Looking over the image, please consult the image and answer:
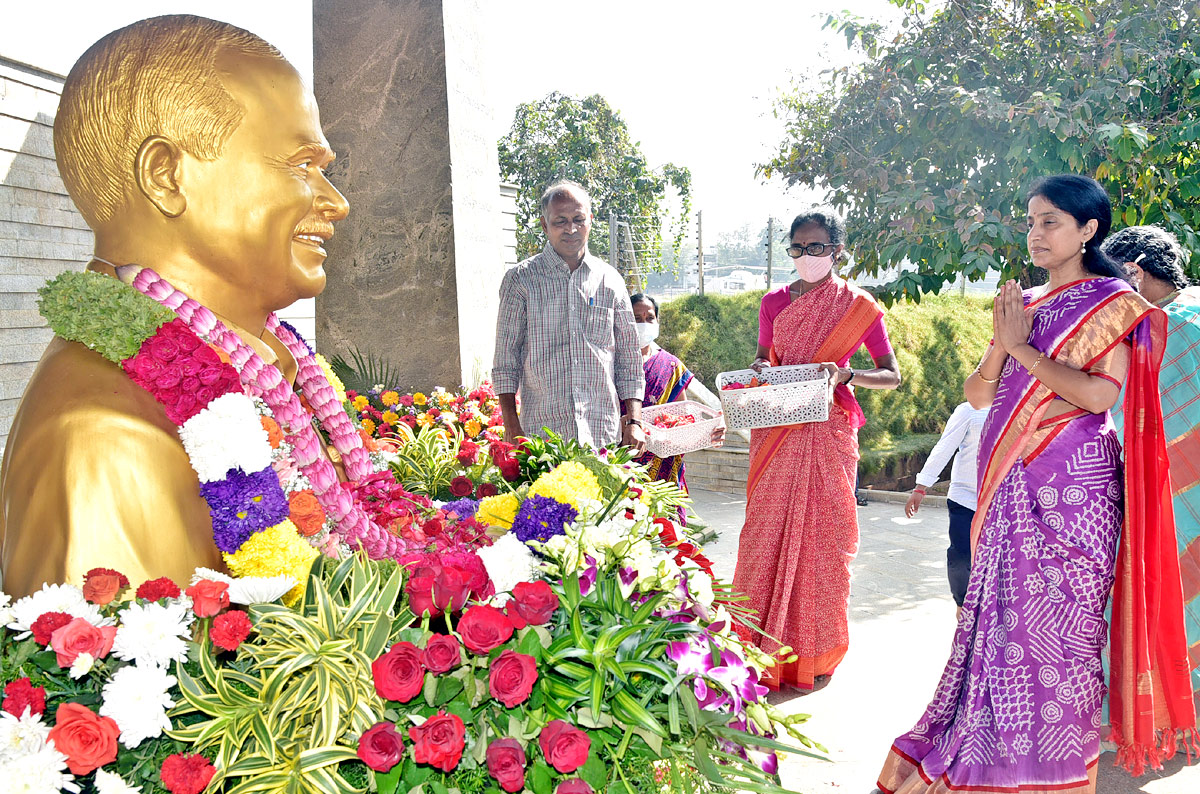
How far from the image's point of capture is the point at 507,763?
1.31 meters

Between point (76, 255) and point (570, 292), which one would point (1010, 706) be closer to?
point (570, 292)

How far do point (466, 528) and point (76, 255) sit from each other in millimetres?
4532

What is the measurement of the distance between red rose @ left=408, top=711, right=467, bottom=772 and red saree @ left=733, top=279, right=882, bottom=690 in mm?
3153

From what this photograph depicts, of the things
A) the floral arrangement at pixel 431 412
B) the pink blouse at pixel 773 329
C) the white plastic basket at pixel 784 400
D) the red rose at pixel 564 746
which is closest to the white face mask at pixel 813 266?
the pink blouse at pixel 773 329

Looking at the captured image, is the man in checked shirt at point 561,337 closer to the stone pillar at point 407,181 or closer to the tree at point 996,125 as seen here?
Result: the stone pillar at point 407,181

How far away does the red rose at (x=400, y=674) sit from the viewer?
4.42 ft

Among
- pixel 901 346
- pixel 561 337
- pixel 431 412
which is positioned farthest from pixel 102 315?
pixel 901 346

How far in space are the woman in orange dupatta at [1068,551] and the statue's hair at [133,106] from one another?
8.67 feet

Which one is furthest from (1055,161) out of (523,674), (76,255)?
(76,255)

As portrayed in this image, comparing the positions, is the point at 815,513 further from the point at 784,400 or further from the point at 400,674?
the point at 400,674

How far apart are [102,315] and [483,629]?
861 millimetres

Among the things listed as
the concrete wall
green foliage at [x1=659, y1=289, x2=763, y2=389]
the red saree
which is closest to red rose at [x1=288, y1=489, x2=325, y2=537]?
the red saree

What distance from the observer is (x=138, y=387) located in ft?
5.12

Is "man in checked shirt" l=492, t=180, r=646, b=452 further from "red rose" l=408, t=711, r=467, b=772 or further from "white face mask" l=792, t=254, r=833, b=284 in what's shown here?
"red rose" l=408, t=711, r=467, b=772
